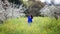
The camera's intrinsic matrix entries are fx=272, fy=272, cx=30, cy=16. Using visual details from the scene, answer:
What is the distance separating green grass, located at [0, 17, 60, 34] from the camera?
271 inches

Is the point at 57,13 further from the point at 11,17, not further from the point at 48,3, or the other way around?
the point at 11,17

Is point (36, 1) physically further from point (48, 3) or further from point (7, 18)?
point (7, 18)

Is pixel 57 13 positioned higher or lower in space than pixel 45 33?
higher

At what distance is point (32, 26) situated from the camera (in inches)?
274

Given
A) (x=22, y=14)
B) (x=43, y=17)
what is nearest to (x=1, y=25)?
(x=22, y=14)

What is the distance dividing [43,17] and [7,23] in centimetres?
93

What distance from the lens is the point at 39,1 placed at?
7.10 meters

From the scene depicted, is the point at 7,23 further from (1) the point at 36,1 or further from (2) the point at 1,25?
(1) the point at 36,1

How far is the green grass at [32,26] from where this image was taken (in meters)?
6.89

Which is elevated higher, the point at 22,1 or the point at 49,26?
the point at 22,1

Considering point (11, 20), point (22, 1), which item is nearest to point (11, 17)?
point (11, 20)

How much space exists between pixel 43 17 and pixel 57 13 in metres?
0.38

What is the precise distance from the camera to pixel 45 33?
6.87 m

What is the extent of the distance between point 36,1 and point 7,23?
3.11ft
